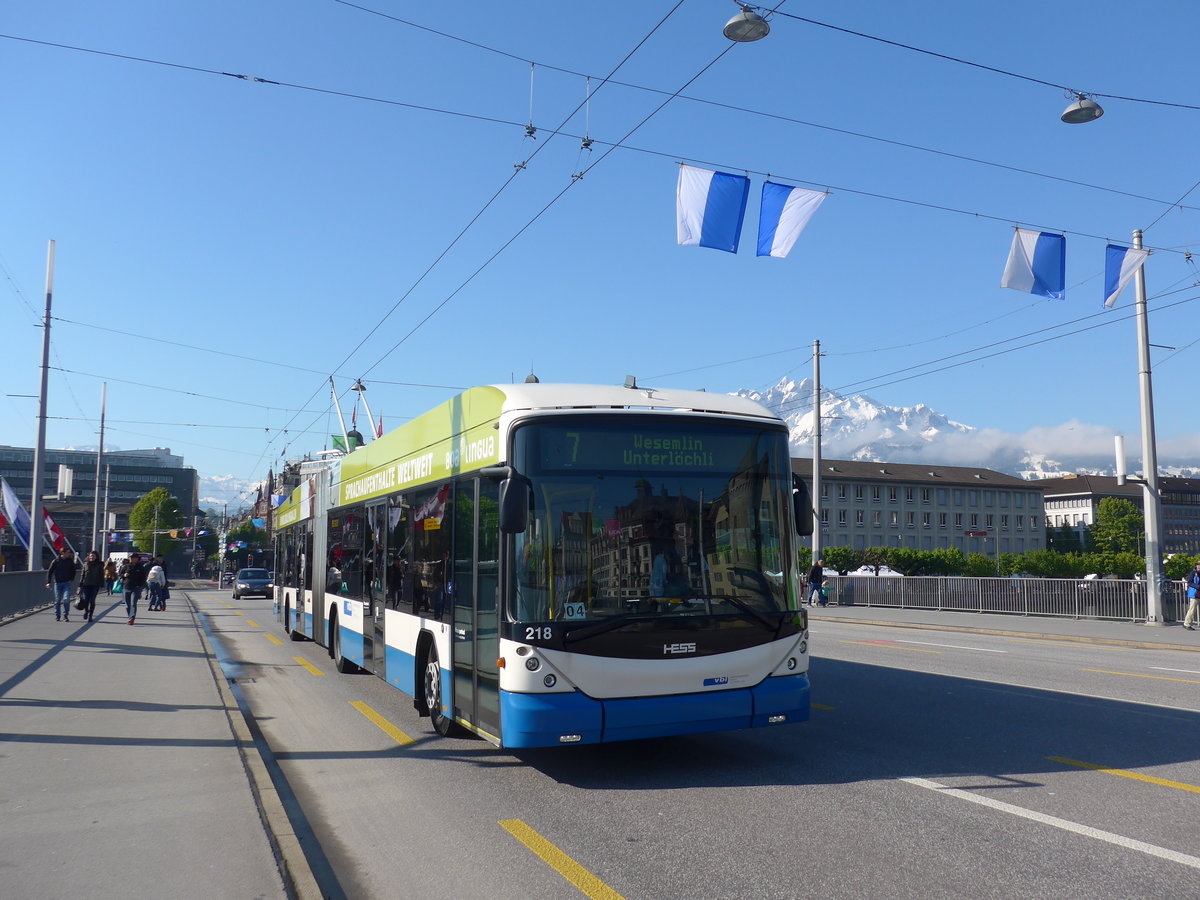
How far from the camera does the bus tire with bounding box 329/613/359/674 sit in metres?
14.8

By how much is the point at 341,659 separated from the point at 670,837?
31.9ft

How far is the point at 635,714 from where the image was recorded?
7.50 m

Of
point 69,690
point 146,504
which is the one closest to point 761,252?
point 69,690

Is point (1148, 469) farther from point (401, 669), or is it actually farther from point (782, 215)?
point (401, 669)

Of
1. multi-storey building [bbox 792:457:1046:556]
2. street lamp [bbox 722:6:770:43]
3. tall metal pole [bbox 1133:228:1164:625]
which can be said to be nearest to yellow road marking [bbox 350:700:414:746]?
street lamp [bbox 722:6:770:43]

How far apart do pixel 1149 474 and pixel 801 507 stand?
2181cm

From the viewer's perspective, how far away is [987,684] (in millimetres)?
12703

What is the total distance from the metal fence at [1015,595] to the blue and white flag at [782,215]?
668 inches

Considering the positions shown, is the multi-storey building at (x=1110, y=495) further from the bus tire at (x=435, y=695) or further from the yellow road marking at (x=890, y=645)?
the bus tire at (x=435, y=695)

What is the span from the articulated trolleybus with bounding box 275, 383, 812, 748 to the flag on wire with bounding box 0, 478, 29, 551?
23451 mm

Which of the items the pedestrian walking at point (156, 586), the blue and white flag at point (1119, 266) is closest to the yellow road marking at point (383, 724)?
the blue and white flag at point (1119, 266)

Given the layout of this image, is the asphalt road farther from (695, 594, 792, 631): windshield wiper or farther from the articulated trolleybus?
(695, 594, 792, 631): windshield wiper

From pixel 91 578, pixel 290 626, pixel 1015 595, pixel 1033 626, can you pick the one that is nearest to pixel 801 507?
pixel 290 626

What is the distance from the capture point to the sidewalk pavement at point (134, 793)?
521 centimetres
